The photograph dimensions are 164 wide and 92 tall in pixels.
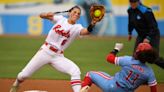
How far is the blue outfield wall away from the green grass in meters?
1.04

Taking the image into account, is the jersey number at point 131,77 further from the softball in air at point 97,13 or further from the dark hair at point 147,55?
the softball in air at point 97,13

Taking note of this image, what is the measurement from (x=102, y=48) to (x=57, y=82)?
6273 millimetres

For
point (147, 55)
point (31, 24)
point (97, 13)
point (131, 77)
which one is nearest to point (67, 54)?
point (31, 24)

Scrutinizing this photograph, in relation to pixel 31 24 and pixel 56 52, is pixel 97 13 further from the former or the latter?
pixel 31 24

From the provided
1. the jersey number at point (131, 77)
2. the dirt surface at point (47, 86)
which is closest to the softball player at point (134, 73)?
the jersey number at point (131, 77)

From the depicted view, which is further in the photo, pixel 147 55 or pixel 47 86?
pixel 47 86

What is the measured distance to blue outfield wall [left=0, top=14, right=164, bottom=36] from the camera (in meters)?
21.0

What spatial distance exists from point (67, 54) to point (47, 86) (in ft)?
16.7

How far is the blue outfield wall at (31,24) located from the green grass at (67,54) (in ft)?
3.43

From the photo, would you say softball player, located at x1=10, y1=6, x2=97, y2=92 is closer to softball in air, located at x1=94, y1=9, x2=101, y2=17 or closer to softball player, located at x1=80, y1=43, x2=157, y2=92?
softball in air, located at x1=94, y1=9, x2=101, y2=17

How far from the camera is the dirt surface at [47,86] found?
1025cm

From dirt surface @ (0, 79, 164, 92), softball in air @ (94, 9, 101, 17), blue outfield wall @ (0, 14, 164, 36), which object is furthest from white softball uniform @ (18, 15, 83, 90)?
blue outfield wall @ (0, 14, 164, 36)

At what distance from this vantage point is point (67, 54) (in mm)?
15695

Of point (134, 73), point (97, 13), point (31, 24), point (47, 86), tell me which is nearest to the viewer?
point (134, 73)
